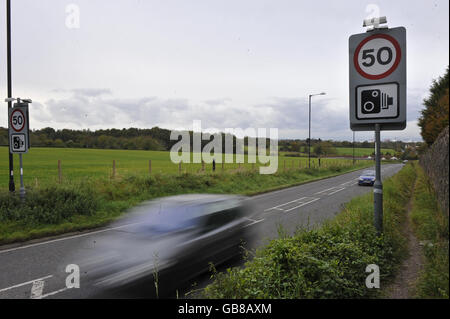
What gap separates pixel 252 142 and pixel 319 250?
26849 mm

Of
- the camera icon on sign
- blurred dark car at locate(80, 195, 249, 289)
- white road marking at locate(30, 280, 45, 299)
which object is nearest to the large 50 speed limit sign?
blurred dark car at locate(80, 195, 249, 289)

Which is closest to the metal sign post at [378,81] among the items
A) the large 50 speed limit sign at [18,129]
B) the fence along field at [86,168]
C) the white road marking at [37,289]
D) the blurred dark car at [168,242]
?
the blurred dark car at [168,242]

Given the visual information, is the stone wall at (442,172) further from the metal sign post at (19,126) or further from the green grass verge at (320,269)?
the metal sign post at (19,126)

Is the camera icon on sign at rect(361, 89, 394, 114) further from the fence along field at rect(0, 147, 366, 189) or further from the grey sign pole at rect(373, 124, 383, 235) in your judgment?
the fence along field at rect(0, 147, 366, 189)

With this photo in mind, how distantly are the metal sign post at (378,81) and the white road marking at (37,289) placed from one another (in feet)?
17.7

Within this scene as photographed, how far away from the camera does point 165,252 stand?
6117 millimetres

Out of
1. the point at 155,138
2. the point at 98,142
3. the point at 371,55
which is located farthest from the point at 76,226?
the point at 98,142

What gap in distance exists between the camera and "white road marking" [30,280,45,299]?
4355mm

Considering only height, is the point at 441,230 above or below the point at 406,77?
below

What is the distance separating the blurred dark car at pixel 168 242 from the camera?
519 centimetres

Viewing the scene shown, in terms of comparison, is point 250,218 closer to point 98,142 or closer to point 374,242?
point 374,242

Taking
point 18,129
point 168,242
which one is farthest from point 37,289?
point 18,129

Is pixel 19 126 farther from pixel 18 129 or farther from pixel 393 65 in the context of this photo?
pixel 393 65

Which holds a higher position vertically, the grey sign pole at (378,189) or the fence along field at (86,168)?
the grey sign pole at (378,189)
